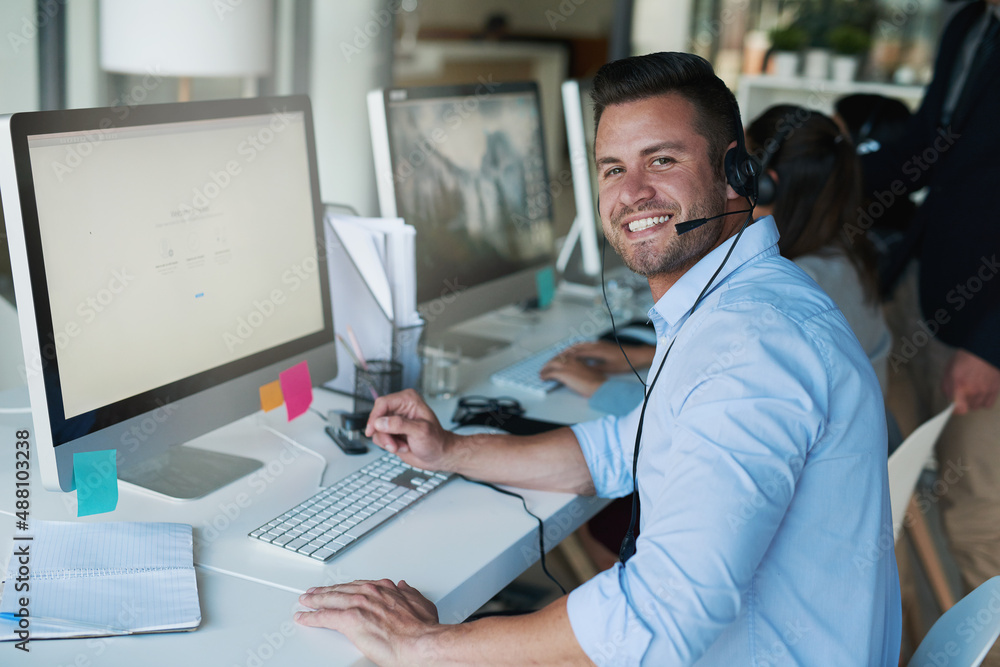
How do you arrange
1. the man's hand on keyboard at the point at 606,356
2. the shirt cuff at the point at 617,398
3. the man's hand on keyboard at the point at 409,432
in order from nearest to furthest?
the man's hand on keyboard at the point at 409,432, the shirt cuff at the point at 617,398, the man's hand on keyboard at the point at 606,356

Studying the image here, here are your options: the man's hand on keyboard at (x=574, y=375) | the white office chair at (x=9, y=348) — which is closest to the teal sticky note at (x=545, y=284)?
the man's hand on keyboard at (x=574, y=375)

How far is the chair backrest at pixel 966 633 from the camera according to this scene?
0.94 meters

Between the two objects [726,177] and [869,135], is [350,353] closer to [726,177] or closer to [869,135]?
[726,177]

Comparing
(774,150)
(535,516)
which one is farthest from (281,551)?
(774,150)

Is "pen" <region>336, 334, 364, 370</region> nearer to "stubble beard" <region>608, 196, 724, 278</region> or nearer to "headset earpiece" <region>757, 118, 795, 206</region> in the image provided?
"stubble beard" <region>608, 196, 724, 278</region>

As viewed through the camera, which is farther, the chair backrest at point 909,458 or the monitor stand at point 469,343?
the monitor stand at point 469,343

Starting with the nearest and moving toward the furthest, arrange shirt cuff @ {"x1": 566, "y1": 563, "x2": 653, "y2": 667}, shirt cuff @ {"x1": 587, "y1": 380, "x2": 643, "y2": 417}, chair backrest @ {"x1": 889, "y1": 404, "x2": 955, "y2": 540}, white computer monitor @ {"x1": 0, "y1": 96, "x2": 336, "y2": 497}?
shirt cuff @ {"x1": 566, "y1": 563, "x2": 653, "y2": 667}, white computer monitor @ {"x1": 0, "y1": 96, "x2": 336, "y2": 497}, chair backrest @ {"x1": 889, "y1": 404, "x2": 955, "y2": 540}, shirt cuff @ {"x1": 587, "y1": 380, "x2": 643, "y2": 417}

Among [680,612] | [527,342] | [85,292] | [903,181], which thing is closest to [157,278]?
[85,292]

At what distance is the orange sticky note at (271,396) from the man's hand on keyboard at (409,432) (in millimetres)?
155

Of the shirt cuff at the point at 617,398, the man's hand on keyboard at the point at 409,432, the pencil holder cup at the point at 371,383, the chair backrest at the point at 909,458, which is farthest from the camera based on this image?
the shirt cuff at the point at 617,398

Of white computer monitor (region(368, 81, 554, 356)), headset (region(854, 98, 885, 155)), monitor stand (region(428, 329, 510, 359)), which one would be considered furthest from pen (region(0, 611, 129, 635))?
headset (region(854, 98, 885, 155))

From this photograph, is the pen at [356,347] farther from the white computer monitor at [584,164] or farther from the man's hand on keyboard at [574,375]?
the white computer monitor at [584,164]

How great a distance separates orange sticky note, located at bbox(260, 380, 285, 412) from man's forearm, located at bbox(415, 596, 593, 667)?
580 millimetres

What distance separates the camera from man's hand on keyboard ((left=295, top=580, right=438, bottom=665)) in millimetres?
951
